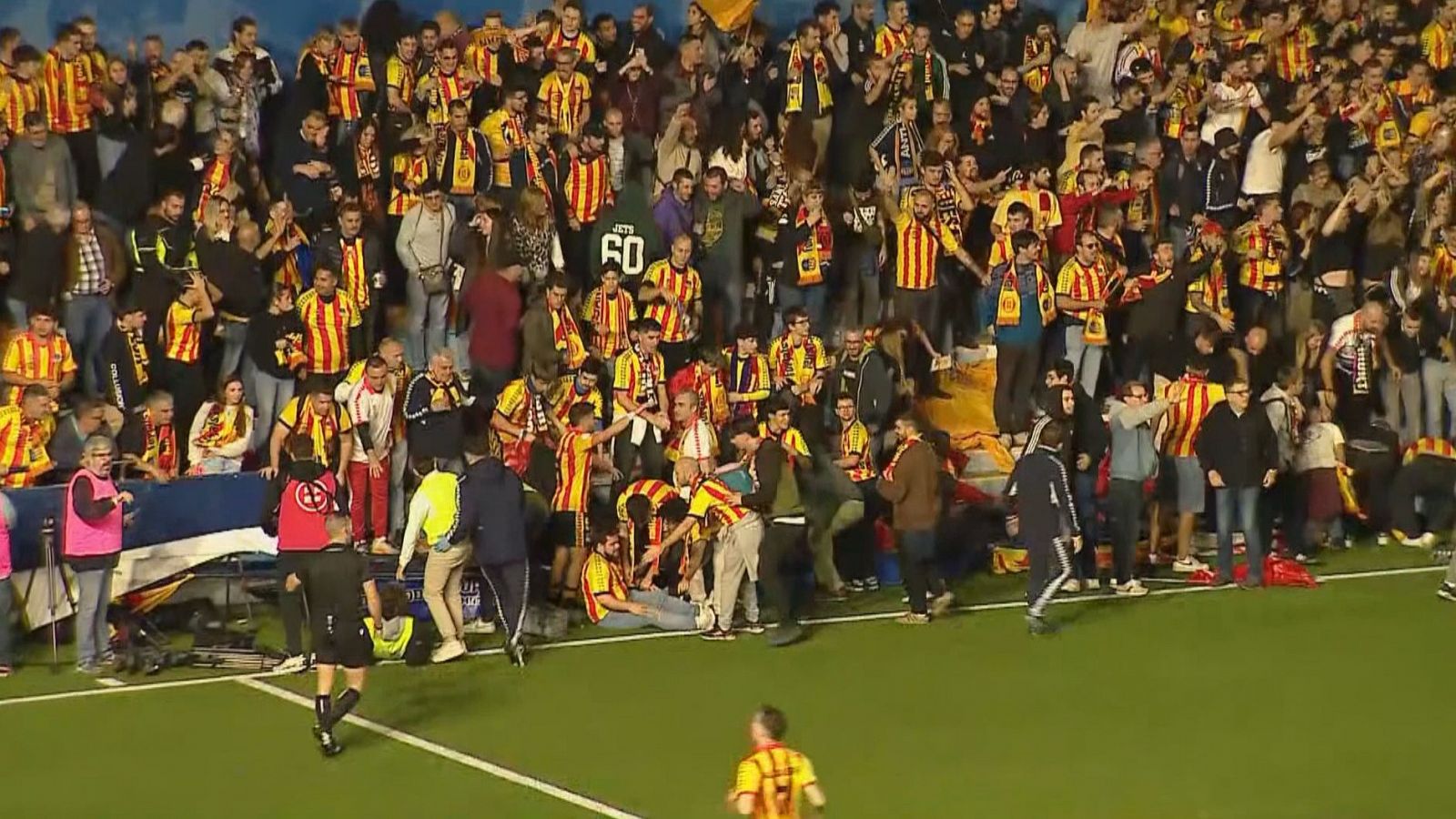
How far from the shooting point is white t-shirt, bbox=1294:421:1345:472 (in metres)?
23.5

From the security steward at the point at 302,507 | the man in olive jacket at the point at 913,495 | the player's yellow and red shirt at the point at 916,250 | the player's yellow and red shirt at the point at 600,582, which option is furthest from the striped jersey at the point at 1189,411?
the security steward at the point at 302,507

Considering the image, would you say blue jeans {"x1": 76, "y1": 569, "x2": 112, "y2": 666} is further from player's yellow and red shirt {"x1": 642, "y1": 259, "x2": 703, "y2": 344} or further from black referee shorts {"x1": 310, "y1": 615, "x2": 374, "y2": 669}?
player's yellow and red shirt {"x1": 642, "y1": 259, "x2": 703, "y2": 344}

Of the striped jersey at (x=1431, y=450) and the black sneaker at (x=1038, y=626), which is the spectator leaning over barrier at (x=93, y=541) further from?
the striped jersey at (x=1431, y=450)

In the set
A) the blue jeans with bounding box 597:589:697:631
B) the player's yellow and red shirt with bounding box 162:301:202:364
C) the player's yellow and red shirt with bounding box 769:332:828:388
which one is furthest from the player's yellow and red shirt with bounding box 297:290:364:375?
the player's yellow and red shirt with bounding box 769:332:828:388

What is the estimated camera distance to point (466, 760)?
16531 mm

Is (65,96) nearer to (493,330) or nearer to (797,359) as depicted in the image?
(493,330)

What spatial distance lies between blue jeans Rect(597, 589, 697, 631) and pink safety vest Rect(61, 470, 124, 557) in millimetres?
4400

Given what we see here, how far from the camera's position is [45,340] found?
69.2ft

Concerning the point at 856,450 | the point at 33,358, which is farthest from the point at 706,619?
the point at 33,358

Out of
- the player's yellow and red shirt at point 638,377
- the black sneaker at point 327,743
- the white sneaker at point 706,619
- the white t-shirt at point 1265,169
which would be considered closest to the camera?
the black sneaker at point 327,743

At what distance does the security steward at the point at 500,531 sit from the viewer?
760 inches

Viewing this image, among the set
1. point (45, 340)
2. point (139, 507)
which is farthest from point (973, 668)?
point (45, 340)

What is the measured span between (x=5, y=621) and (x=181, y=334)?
384 centimetres

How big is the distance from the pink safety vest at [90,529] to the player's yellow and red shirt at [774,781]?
856cm
